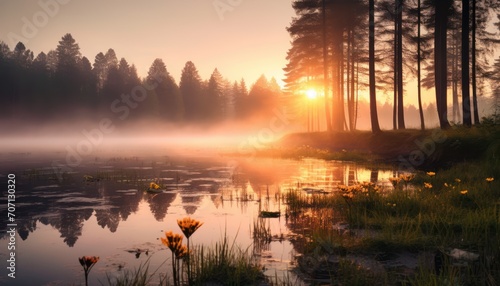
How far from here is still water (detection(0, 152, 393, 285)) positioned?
618cm

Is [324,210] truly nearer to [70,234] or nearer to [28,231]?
[70,234]

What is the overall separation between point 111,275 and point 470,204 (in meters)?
7.65

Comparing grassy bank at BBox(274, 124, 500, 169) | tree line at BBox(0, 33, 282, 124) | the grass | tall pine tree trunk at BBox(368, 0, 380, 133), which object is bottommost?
the grass

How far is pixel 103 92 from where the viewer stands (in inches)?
2992

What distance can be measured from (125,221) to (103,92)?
72341mm

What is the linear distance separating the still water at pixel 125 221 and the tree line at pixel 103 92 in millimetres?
61357

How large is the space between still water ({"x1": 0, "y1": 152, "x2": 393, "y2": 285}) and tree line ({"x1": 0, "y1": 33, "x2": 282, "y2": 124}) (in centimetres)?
6136

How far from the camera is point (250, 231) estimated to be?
807cm

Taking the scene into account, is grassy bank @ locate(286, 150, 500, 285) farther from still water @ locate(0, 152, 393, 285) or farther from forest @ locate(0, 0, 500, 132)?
forest @ locate(0, 0, 500, 132)

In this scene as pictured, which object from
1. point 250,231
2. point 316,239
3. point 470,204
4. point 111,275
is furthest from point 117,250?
point 470,204

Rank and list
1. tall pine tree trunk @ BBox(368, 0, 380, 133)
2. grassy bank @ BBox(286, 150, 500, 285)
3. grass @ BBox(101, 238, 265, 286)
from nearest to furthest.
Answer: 1. grassy bank @ BBox(286, 150, 500, 285)
2. grass @ BBox(101, 238, 265, 286)
3. tall pine tree trunk @ BBox(368, 0, 380, 133)

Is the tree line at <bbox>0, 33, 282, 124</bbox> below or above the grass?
above

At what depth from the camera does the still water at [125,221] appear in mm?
6182

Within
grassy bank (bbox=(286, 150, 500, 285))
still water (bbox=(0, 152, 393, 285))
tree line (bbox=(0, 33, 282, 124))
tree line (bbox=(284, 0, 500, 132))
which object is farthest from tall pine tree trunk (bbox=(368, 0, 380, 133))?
tree line (bbox=(0, 33, 282, 124))
